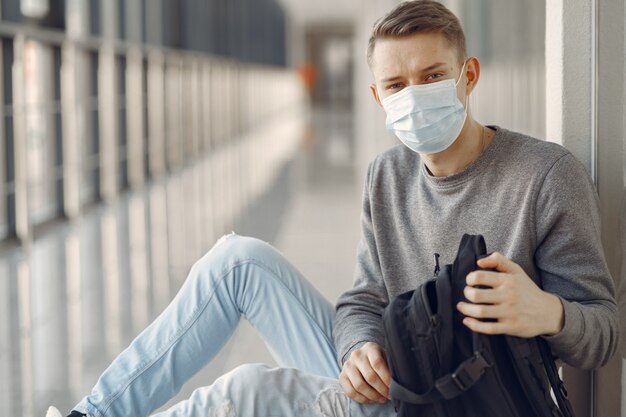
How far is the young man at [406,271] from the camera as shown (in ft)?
5.24

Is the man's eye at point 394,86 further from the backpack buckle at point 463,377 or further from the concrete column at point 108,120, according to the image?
the concrete column at point 108,120

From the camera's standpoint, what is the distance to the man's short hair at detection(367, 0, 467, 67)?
1720mm

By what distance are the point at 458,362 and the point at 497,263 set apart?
0.16 m

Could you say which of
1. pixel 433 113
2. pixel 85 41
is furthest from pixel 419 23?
pixel 85 41

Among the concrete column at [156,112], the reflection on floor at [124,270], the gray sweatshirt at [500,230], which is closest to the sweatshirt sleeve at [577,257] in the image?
the gray sweatshirt at [500,230]

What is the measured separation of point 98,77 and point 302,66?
3435cm

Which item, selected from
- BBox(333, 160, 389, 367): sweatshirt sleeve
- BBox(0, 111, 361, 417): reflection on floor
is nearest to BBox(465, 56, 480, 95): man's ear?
BBox(333, 160, 389, 367): sweatshirt sleeve

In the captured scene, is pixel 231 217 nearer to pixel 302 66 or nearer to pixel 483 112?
pixel 483 112

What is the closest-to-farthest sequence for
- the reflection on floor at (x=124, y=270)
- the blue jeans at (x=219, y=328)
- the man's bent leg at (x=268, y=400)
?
the man's bent leg at (x=268, y=400)
the blue jeans at (x=219, y=328)
the reflection on floor at (x=124, y=270)

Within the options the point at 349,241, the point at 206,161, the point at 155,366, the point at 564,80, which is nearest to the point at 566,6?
the point at 564,80

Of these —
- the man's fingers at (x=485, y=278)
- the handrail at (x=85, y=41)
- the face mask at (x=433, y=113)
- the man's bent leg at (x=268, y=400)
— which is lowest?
the man's bent leg at (x=268, y=400)

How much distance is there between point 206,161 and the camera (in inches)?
472

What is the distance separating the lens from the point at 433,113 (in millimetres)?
1757

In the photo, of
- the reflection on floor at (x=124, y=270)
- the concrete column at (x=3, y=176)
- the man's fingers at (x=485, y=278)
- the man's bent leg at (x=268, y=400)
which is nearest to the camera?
the man's fingers at (x=485, y=278)
